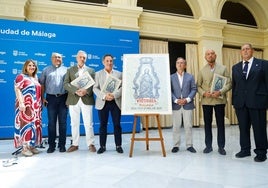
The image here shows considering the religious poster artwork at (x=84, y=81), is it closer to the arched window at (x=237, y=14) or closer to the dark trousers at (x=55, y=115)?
the dark trousers at (x=55, y=115)

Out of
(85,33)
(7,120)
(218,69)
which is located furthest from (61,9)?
(218,69)

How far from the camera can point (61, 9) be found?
6312 millimetres

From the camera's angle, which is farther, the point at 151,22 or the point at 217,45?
the point at 217,45

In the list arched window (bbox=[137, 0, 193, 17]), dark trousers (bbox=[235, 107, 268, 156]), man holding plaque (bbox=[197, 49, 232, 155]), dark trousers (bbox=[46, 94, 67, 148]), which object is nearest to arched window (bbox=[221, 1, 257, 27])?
arched window (bbox=[137, 0, 193, 17])

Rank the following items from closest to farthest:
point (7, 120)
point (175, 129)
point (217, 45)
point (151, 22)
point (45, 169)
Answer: point (45, 169) → point (175, 129) → point (7, 120) → point (151, 22) → point (217, 45)

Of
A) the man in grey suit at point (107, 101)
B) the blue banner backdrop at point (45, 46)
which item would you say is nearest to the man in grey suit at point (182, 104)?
the man in grey suit at point (107, 101)

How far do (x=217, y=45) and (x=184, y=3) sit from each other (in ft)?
5.68

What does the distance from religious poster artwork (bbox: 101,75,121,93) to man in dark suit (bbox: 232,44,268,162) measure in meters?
1.59

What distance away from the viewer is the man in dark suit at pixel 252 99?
3.11m

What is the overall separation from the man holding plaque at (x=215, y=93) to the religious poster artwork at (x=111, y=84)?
120 centimetres

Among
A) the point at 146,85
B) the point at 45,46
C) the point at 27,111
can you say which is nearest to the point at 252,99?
the point at 146,85

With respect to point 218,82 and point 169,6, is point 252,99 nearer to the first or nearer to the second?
point 218,82

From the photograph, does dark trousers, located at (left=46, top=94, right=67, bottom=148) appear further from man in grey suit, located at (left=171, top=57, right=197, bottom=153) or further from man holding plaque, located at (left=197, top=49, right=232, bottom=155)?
man holding plaque, located at (left=197, top=49, right=232, bottom=155)

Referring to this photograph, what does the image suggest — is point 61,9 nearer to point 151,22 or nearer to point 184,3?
point 151,22
